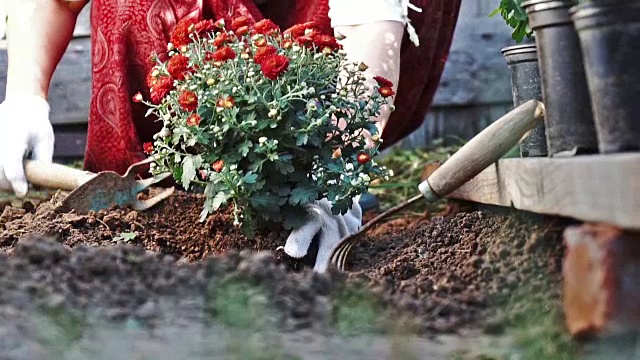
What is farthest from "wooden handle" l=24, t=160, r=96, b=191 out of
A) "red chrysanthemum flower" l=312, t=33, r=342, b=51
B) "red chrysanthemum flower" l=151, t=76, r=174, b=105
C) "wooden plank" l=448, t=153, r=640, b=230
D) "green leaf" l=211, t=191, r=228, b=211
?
"wooden plank" l=448, t=153, r=640, b=230

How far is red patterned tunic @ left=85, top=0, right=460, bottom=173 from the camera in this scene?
2596 millimetres

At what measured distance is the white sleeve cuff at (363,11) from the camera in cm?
238

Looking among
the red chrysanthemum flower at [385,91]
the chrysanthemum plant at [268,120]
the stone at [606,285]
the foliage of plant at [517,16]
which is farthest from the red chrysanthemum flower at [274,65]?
the stone at [606,285]

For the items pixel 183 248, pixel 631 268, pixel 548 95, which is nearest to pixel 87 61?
pixel 183 248

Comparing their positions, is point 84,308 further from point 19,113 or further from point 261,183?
point 19,113

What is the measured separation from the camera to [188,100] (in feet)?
6.60

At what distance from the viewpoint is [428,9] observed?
2.76 metres

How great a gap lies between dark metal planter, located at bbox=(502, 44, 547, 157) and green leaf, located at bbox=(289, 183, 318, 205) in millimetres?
438

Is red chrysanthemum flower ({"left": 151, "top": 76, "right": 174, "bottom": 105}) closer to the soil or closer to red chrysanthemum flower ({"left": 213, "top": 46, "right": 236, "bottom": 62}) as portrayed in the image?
red chrysanthemum flower ({"left": 213, "top": 46, "right": 236, "bottom": 62})

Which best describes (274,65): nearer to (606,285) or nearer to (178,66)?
(178,66)

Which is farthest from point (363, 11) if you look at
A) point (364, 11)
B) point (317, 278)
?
point (317, 278)

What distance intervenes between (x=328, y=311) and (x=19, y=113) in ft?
5.30

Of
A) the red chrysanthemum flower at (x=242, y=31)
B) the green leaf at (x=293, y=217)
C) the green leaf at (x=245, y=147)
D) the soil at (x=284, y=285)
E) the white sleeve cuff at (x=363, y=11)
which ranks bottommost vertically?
the soil at (x=284, y=285)

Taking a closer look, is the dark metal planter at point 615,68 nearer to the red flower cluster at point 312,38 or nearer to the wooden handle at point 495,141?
the wooden handle at point 495,141
